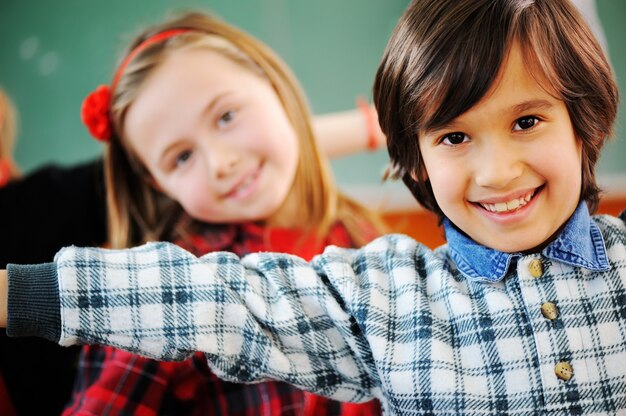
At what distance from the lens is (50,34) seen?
199cm

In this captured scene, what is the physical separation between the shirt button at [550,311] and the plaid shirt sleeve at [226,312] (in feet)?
0.52

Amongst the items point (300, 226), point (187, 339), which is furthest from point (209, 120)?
point (187, 339)

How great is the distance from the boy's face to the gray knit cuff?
337 mm

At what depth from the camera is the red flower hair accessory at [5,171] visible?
119 centimetres

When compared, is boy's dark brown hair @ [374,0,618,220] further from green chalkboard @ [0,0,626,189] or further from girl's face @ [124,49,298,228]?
green chalkboard @ [0,0,626,189]

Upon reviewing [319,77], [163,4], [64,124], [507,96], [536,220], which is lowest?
[64,124]

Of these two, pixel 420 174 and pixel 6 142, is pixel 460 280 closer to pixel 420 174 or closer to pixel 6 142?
pixel 420 174

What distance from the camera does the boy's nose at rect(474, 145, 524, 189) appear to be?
564 millimetres

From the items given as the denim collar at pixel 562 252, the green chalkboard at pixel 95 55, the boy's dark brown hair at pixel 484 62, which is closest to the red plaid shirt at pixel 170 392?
the denim collar at pixel 562 252

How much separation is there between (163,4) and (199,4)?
103mm

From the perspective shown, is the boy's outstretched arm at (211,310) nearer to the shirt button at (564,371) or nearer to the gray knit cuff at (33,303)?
the gray knit cuff at (33,303)

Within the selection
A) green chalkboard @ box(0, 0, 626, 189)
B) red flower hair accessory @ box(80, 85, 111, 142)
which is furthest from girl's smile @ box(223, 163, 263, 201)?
green chalkboard @ box(0, 0, 626, 189)

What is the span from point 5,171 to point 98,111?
0.37m

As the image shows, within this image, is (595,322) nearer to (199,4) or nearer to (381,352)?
(381,352)
